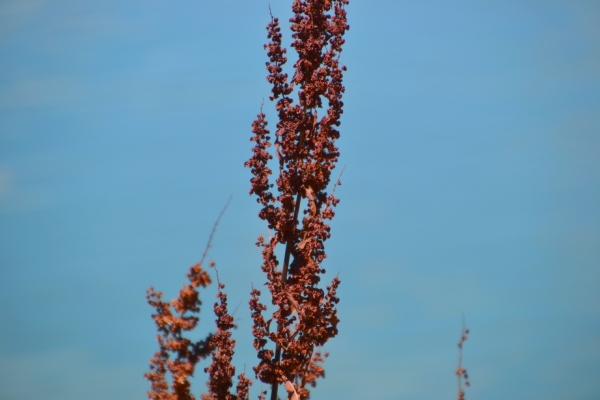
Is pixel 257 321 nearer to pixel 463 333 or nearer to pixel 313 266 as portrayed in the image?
pixel 313 266

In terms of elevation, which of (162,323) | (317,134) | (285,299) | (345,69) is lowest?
(162,323)

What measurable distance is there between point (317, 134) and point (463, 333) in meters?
3.53

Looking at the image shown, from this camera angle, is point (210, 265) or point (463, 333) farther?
point (463, 333)

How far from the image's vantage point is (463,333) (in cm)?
1486

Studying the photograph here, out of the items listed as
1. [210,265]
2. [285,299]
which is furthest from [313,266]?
[210,265]

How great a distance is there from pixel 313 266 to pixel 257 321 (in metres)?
1.07

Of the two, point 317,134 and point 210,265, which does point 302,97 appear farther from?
point 210,265

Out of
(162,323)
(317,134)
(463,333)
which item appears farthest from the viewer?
(317,134)

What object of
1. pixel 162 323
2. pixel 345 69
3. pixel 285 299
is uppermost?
pixel 345 69

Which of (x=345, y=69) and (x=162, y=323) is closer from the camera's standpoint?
(x=162, y=323)

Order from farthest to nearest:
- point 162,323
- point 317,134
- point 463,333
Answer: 1. point 317,134
2. point 463,333
3. point 162,323

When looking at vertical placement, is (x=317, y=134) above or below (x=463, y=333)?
above

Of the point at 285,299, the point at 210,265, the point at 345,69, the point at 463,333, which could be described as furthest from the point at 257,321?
the point at 345,69

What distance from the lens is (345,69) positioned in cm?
1620
